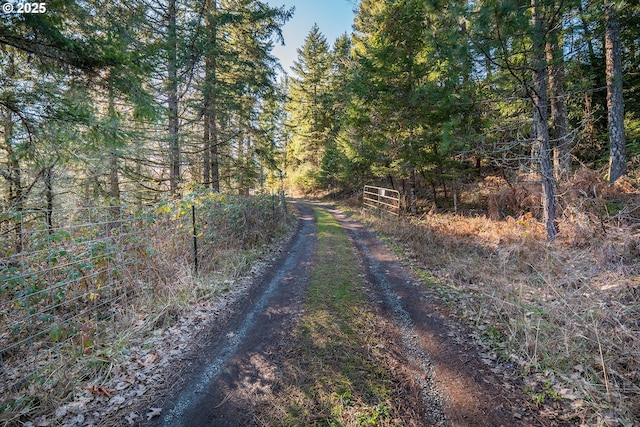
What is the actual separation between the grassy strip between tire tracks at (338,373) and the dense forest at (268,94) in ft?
9.74

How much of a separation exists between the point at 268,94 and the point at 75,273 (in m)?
10.1

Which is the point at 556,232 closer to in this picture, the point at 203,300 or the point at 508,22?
the point at 508,22

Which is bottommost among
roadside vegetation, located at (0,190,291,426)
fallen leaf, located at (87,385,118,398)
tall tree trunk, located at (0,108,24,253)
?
fallen leaf, located at (87,385,118,398)

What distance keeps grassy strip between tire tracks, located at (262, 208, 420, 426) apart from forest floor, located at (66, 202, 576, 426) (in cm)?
1

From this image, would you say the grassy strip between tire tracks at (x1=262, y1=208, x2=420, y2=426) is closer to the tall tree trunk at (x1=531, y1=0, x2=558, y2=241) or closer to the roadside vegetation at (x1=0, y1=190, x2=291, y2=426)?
the roadside vegetation at (x1=0, y1=190, x2=291, y2=426)

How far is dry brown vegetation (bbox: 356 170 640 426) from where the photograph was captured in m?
2.50

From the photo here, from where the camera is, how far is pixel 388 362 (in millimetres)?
3066

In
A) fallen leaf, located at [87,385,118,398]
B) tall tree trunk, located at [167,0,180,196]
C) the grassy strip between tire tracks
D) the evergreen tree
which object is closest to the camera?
the grassy strip between tire tracks

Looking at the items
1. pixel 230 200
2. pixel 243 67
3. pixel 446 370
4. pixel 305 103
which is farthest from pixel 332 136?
pixel 446 370

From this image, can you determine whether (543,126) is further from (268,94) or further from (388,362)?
(268,94)

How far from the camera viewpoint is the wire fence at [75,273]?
305cm

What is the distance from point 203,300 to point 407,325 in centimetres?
344

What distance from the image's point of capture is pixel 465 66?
5789 mm

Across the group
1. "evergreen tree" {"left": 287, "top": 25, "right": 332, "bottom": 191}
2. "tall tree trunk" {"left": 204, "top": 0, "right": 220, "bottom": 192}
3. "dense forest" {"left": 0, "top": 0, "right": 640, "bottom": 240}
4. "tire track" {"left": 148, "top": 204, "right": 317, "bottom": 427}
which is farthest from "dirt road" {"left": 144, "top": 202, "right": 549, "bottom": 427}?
"evergreen tree" {"left": 287, "top": 25, "right": 332, "bottom": 191}
